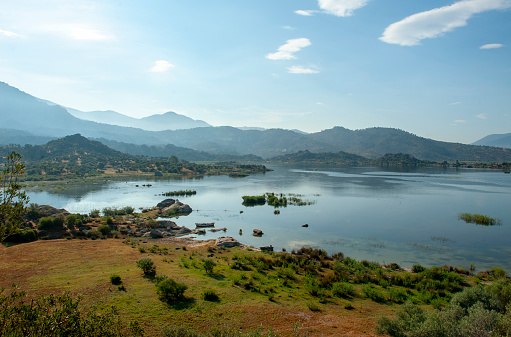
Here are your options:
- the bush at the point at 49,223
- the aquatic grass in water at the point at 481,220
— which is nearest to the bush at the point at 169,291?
the bush at the point at 49,223

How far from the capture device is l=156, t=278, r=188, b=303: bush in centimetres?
1683

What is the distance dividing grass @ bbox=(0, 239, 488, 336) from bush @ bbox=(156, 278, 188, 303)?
1.16 feet

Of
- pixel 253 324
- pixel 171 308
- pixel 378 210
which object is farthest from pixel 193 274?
pixel 378 210

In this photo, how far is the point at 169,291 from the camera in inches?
664

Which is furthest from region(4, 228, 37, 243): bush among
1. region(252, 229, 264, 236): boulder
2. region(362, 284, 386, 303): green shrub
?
region(362, 284, 386, 303): green shrub

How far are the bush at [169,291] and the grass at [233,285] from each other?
1.16 feet

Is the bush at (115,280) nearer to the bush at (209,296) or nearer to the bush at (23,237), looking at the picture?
the bush at (209,296)

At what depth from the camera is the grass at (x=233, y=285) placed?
15.2m

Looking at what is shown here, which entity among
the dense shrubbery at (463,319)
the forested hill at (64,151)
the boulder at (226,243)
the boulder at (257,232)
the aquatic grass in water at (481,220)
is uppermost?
the forested hill at (64,151)

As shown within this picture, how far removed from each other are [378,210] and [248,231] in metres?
29.7

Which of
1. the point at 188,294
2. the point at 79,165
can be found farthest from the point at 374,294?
the point at 79,165

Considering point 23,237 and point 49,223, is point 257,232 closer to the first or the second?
point 49,223

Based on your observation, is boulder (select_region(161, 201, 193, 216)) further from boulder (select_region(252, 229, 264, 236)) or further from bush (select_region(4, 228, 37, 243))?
bush (select_region(4, 228, 37, 243))

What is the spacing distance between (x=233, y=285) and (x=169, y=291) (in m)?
4.98
